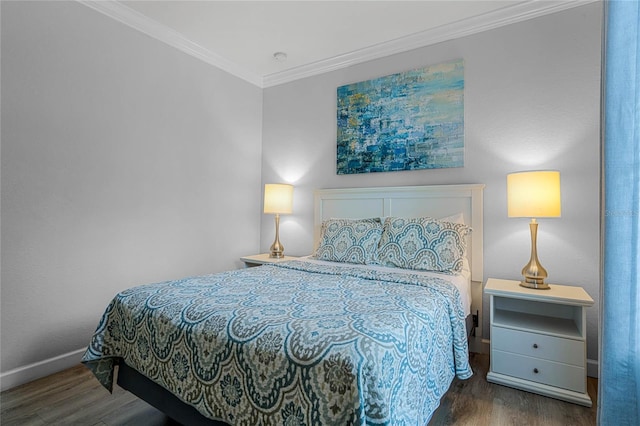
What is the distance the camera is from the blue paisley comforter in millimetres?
974

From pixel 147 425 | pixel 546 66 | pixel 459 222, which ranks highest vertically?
pixel 546 66

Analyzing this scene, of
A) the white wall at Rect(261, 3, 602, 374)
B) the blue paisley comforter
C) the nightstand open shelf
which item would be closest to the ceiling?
the white wall at Rect(261, 3, 602, 374)

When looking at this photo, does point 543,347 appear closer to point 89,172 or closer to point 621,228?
point 621,228

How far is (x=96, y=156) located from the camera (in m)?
2.38

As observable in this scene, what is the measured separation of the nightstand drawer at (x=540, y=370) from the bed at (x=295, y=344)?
495 mm

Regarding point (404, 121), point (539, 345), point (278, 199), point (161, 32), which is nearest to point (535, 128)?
point (404, 121)

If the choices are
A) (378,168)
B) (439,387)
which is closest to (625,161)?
(439,387)

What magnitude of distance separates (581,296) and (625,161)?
103cm

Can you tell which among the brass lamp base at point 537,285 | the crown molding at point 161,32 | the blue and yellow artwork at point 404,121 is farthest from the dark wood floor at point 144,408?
the crown molding at point 161,32

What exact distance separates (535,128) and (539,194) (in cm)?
69

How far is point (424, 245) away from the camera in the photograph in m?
2.27

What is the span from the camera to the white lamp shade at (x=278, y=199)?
330cm

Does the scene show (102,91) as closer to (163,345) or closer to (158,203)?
(158,203)

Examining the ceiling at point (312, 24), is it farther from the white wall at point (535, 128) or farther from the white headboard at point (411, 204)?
the white headboard at point (411, 204)
